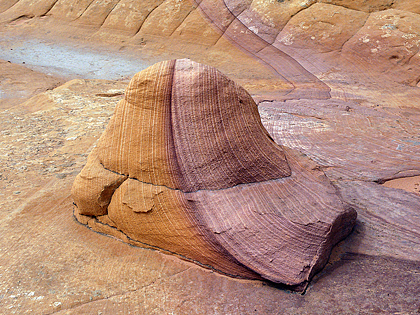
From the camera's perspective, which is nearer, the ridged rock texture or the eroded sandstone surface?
the eroded sandstone surface

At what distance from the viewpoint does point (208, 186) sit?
7.60 feet

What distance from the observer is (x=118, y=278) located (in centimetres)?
218

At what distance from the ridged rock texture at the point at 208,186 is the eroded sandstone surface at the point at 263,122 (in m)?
0.14

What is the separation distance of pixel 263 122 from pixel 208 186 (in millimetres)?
2535

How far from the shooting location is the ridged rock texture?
7.12 feet

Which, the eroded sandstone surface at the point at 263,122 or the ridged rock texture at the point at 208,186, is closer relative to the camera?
the eroded sandstone surface at the point at 263,122

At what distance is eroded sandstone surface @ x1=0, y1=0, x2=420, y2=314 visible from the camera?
205 centimetres

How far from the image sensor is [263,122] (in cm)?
468

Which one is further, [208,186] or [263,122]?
[263,122]

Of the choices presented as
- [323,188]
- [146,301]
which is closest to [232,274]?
[146,301]

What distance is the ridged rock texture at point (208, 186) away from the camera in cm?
217

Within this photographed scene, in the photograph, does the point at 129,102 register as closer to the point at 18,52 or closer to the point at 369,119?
the point at 369,119

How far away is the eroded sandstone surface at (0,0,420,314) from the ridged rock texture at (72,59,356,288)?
0.14 metres

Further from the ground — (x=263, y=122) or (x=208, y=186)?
(x=208, y=186)
